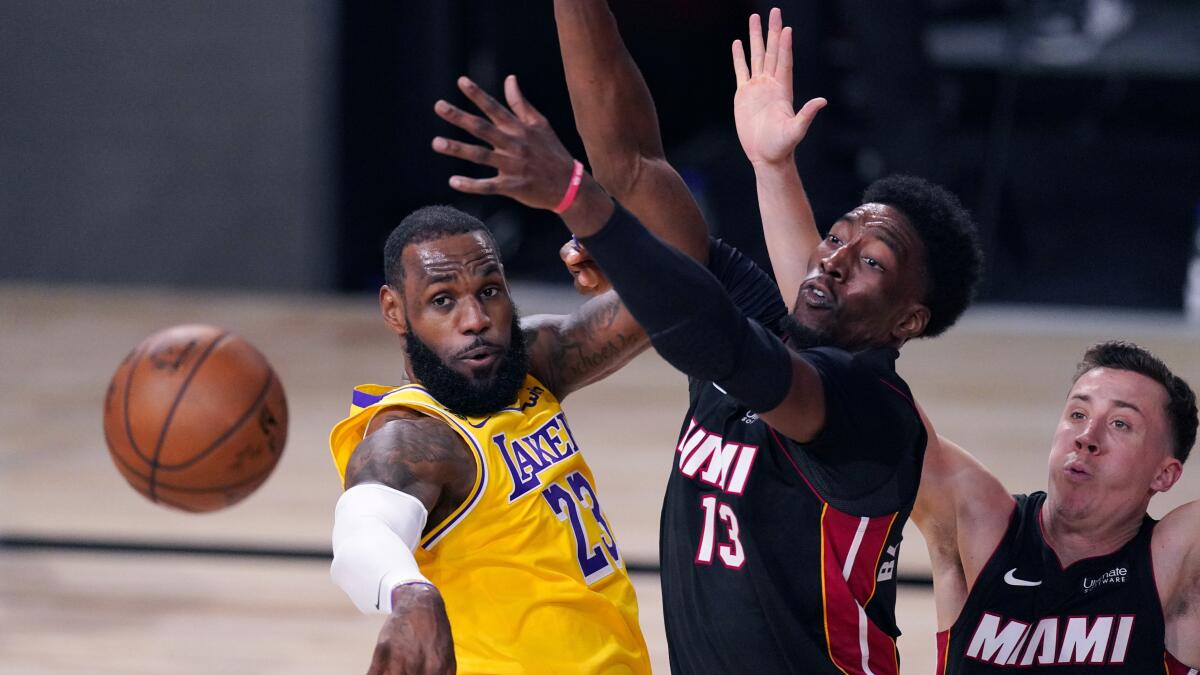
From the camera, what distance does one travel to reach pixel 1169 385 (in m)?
3.49

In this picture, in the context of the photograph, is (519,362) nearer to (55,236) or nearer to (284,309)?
(284,309)

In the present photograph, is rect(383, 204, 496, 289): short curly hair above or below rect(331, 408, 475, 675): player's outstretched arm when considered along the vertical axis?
above

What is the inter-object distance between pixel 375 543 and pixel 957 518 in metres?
1.58

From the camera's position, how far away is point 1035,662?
3496 mm

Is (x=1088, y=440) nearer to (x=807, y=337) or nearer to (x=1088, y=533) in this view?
(x=1088, y=533)

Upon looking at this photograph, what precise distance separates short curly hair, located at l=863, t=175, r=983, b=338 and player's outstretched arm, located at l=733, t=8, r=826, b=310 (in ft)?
0.94

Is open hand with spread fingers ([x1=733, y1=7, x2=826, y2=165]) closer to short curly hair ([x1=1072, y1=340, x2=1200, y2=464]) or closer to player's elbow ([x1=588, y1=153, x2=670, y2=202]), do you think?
player's elbow ([x1=588, y1=153, x2=670, y2=202])

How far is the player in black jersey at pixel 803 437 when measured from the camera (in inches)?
107

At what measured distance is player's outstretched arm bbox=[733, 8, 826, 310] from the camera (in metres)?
3.52

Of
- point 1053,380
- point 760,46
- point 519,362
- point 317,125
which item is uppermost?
point 760,46

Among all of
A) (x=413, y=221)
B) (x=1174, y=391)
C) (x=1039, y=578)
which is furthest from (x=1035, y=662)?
(x=413, y=221)

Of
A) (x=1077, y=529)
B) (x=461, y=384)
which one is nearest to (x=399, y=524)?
(x=461, y=384)

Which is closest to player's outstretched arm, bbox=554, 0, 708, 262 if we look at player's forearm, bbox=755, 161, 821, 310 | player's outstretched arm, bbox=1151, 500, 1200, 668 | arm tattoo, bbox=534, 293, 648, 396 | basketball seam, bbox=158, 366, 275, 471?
player's forearm, bbox=755, 161, 821, 310

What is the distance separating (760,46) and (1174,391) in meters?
1.24
